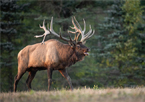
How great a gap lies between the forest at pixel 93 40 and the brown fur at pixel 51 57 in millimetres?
8680

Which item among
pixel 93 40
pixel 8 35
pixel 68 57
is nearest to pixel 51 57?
pixel 68 57

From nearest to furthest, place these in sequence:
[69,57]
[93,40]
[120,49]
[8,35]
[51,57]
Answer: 1. [51,57]
2. [69,57]
3. [8,35]
4. [120,49]
5. [93,40]

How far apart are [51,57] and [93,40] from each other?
12.6 meters

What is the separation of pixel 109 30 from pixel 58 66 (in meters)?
12.4

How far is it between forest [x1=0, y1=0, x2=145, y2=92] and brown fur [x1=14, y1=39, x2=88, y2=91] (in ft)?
28.5

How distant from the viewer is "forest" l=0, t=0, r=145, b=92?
2019 centimetres

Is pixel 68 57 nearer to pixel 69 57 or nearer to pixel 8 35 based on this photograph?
pixel 69 57

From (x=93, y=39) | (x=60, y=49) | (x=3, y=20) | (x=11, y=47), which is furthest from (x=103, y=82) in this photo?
(x=60, y=49)

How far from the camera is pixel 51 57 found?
33.9 feet

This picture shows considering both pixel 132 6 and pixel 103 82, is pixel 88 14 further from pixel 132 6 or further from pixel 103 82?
pixel 103 82

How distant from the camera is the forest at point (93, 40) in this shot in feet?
66.2

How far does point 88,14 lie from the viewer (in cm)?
2272

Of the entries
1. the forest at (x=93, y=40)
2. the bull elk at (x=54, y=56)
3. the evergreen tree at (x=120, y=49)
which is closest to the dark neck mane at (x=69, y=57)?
the bull elk at (x=54, y=56)

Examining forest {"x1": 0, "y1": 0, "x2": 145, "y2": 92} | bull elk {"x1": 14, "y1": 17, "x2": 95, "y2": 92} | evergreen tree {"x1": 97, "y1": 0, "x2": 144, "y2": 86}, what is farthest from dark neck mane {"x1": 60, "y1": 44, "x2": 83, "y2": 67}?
evergreen tree {"x1": 97, "y1": 0, "x2": 144, "y2": 86}
